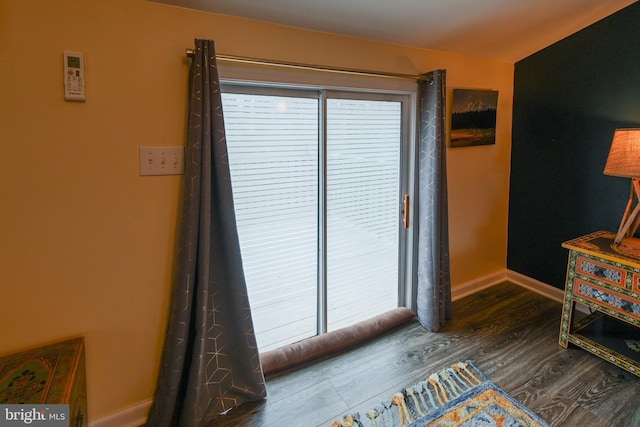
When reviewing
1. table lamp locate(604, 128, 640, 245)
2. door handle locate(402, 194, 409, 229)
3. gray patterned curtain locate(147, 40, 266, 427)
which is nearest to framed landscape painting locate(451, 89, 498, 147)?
door handle locate(402, 194, 409, 229)

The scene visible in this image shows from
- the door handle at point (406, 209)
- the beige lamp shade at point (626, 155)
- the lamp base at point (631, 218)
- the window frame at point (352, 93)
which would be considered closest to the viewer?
the window frame at point (352, 93)

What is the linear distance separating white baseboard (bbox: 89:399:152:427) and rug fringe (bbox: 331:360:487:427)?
0.92m

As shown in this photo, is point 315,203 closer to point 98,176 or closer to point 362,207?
point 362,207

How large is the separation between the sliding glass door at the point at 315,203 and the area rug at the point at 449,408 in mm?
686

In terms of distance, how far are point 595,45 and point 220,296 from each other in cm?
293

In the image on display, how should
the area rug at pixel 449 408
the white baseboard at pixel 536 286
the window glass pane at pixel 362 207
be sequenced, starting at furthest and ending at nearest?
1. the white baseboard at pixel 536 286
2. the window glass pane at pixel 362 207
3. the area rug at pixel 449 408

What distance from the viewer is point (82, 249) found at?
4.74ft

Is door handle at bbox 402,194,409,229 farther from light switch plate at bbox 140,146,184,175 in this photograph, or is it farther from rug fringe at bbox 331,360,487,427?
light switch plate at bbox 140,146,184,175

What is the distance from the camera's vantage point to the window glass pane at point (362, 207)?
2197 mm

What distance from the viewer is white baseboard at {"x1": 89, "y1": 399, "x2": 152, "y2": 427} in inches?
62.4

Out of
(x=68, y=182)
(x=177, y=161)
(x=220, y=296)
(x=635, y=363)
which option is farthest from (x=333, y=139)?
(x=635, y=363)

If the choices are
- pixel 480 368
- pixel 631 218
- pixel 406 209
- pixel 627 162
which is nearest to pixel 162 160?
pixel 406 209

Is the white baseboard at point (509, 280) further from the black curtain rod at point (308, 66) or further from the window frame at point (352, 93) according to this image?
the black curtain rod at point (308, 66)

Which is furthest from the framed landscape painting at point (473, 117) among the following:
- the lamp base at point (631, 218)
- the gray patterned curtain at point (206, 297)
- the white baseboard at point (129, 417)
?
the white baseboard at point (129, 417)
